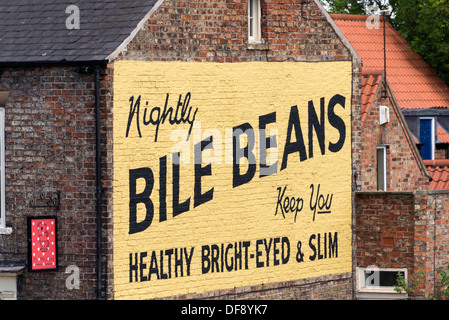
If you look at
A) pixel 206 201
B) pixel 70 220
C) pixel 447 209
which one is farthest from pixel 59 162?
pixel 447 209

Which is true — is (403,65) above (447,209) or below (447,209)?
above

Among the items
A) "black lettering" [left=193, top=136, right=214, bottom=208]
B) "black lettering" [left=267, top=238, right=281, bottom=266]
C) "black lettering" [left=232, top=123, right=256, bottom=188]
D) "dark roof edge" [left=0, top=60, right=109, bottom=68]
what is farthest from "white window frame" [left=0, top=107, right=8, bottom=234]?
"black lettering" [left=267, top=238, right=281, bottom=266]

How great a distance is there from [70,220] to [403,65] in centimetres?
1743

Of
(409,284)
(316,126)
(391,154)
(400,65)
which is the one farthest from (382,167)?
(400,65)

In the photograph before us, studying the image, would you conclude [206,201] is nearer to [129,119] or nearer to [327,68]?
[129,119]

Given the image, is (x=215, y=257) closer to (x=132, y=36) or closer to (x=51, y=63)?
(x=132, y=36)

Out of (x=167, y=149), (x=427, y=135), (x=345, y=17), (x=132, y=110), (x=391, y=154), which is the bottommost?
(x=391, y=154)

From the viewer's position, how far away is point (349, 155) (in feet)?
84.5

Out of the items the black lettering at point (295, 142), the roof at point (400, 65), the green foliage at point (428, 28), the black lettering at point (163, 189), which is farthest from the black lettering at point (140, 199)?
the green foliage at point (428, 28)

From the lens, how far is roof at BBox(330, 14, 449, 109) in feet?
115

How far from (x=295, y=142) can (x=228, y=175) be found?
6.40 feet

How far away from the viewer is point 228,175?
23.3 m

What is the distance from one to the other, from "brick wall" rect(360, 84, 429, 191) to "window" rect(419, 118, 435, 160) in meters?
7.65

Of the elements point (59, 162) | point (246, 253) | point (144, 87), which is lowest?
point (246, 253)
